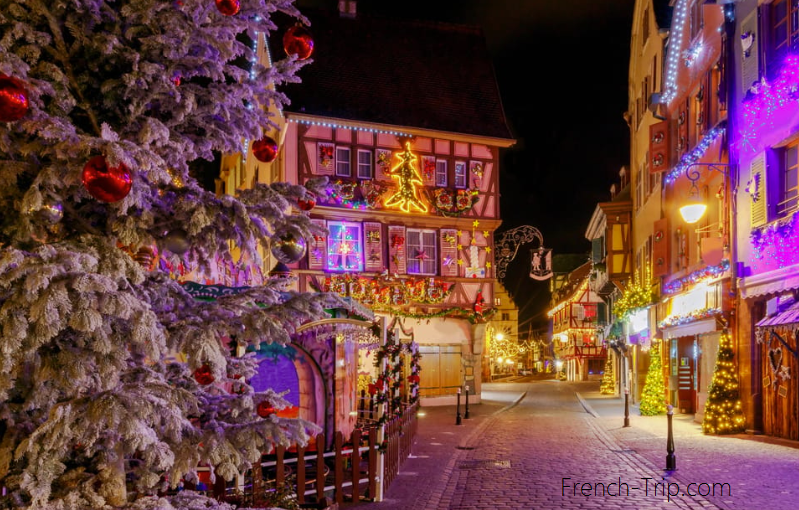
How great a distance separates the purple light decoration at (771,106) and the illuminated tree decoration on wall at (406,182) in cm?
1353

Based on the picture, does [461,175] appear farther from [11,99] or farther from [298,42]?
[11,99]

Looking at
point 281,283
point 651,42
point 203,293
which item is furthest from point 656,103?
Result: point 281,283

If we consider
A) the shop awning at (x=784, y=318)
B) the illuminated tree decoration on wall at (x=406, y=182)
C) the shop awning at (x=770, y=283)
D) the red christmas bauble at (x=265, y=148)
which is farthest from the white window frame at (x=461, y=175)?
the red christmas bauble at (x=265, y=148)

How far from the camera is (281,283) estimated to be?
4918 millimetres

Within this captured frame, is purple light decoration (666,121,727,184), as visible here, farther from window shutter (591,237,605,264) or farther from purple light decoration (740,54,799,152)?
window shutter (591,237,605,264)

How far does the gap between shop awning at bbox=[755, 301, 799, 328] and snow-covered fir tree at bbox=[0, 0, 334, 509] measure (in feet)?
35.4

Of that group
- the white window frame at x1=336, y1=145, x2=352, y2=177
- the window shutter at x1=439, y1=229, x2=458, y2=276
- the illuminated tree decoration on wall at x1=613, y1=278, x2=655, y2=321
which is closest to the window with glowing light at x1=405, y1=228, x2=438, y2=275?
the window shutter at x1=439, y1=229, x2=458, y2=276

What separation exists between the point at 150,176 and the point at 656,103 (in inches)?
851

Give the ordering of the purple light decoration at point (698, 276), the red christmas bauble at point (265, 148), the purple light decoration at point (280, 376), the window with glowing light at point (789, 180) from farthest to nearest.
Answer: the purple light decoration at point (698, 276), the window with glowing light at point (789, 180), the purple light decoration at point (280, 376), the red christmas bauble at point (265, 148)

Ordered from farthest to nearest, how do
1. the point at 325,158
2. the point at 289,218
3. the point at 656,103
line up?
the point at 325,158, the point at 656,103, the point at 289,218

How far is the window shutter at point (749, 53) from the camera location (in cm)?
1556

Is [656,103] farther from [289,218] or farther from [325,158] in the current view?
[289,218]

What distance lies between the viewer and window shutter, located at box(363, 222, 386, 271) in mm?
27266

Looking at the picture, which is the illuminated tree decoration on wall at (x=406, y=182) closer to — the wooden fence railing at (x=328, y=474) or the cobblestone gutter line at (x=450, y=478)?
the cobblestone gutter line at (x=450, y=478)
